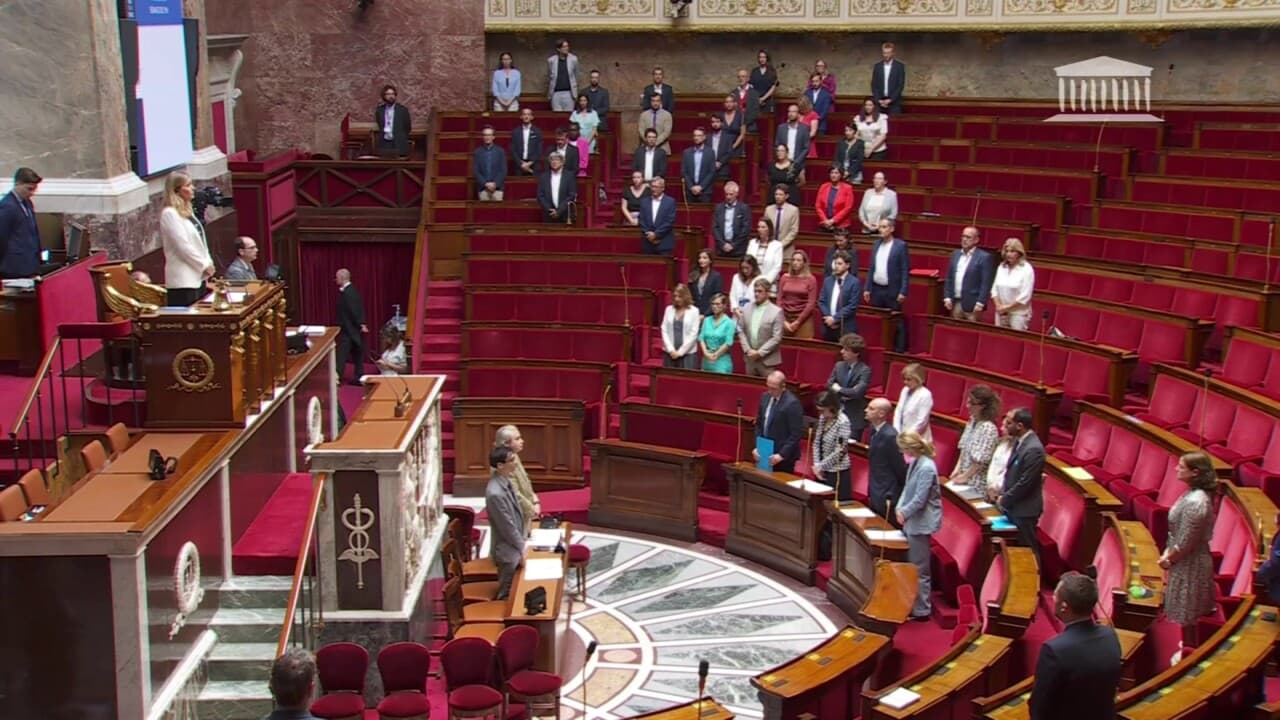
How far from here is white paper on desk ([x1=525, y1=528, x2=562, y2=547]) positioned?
696 centimetres

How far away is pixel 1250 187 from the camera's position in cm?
1042

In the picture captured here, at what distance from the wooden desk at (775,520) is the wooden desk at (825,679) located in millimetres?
2172

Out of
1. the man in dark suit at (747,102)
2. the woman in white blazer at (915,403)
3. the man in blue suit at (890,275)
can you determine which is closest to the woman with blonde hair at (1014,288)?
the man in blue suit at (890,275)

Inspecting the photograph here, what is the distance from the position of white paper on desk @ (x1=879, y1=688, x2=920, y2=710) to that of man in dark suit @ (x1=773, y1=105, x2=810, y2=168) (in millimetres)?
7396

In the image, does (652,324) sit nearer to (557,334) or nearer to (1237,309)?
(557,334)

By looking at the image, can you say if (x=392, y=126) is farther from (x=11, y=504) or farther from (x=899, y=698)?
(x=899, y=698)

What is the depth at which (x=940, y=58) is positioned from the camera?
1425cm

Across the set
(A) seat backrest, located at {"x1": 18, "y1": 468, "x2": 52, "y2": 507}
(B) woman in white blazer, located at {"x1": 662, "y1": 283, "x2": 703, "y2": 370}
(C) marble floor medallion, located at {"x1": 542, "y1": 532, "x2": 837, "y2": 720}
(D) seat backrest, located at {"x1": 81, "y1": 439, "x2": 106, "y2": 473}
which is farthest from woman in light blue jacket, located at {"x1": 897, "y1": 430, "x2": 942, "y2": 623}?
(A) seat backrest, located at {"x1": 18, "y1": 468, "x2": 52, "y2": 507}

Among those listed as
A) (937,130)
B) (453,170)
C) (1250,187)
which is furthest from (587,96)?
(1250,187)

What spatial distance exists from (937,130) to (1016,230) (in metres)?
2.52

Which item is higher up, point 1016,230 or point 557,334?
point 1016,230

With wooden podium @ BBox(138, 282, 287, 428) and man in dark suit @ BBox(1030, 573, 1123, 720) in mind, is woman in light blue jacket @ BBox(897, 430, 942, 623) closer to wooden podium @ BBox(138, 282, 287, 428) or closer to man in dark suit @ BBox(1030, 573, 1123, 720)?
man in dark suit @ BBox(1030, 573, 1123, 720)

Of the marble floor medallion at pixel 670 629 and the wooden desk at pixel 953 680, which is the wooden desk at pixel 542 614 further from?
the wooden desk at pixel 953 680

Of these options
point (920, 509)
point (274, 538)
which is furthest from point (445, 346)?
point (920, 509)
